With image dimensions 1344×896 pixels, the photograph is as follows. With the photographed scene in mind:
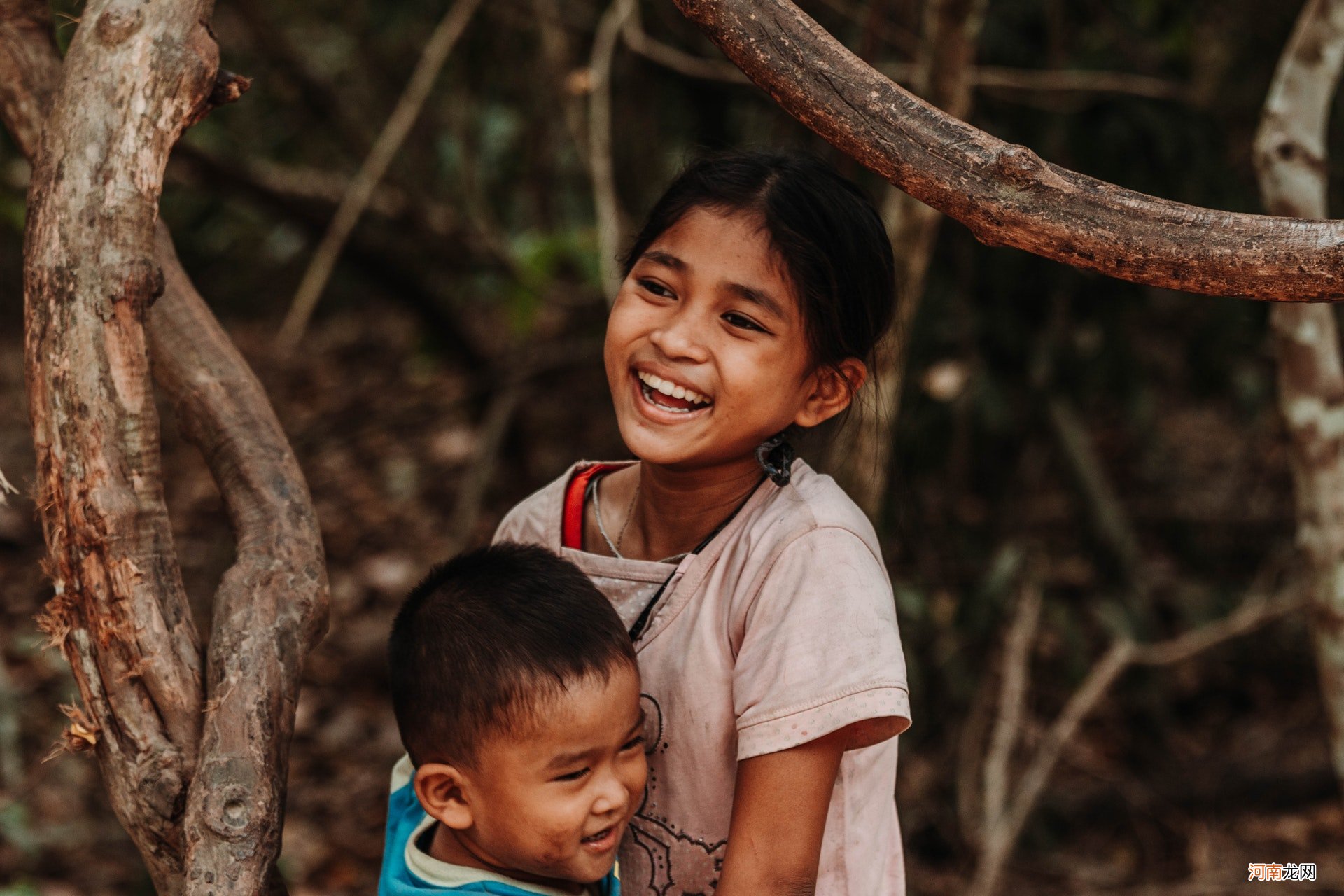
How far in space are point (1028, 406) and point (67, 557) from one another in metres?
3.03

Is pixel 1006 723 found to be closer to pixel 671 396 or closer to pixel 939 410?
pixel 939 410

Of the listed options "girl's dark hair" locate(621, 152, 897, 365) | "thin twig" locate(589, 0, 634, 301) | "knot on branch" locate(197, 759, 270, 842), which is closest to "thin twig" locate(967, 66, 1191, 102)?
"thin twig" locate(589, 0, 634, 301)

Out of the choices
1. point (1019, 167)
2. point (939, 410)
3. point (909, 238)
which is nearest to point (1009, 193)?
point (1019, 167)

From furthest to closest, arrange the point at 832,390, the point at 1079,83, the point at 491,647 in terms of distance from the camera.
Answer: the point at 1079,83, the point at 832,390, the point at 491,647

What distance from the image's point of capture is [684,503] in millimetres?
1733

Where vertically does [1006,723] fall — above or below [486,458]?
below

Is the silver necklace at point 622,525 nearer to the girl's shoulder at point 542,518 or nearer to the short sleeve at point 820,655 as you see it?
the girl's shoulder at point 542,518

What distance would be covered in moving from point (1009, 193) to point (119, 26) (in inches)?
39.5

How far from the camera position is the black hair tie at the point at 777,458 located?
1.62 metres

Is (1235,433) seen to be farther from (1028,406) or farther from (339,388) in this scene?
(339,388)

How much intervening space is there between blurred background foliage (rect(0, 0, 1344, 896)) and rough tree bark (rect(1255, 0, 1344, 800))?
797mm

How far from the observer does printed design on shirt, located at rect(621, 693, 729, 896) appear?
164cm

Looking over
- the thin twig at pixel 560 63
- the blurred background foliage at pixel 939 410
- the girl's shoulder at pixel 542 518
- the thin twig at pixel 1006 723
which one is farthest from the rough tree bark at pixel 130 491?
the thin twig at pixel 560 63

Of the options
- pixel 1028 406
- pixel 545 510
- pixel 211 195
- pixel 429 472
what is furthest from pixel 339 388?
pixel 545 510
